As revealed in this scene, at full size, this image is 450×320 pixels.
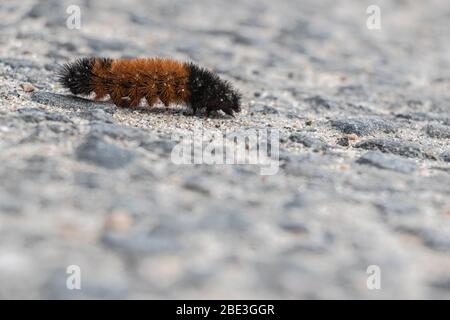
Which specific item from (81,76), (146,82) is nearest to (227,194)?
(146,82)

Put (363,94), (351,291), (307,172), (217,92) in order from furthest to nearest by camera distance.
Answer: (363,94) < (217,92) < (307,172) < (351,291)

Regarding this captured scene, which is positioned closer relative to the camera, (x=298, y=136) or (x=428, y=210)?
(x=428, y=210)

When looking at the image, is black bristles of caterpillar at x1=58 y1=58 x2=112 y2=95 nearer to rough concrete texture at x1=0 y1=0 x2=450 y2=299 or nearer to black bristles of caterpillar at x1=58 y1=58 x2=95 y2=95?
black bristles of caterpillar at x1=58 y1=58 x2=95 y2=95

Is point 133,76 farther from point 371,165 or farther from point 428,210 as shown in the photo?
point 428,210

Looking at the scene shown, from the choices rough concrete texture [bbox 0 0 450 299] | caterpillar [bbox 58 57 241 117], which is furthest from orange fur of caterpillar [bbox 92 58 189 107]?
rough concrete texture [bbox 0 0 450 299]

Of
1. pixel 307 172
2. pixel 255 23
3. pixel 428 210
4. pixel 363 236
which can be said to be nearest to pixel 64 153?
pixel 307 172

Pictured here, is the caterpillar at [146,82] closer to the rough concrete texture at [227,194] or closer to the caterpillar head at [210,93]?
the caterpillar head at [210,93]

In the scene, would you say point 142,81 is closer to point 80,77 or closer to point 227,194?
point 80,77
